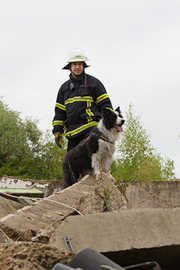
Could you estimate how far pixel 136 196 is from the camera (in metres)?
6.87

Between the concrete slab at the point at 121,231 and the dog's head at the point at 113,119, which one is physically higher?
the dog's head at the point at 113,119

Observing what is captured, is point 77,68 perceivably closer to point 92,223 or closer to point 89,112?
point 89,112

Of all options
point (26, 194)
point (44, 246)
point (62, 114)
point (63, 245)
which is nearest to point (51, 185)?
point (26, 194)

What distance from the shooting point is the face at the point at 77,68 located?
7647 mm

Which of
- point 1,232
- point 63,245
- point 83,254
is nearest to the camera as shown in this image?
point 83,254

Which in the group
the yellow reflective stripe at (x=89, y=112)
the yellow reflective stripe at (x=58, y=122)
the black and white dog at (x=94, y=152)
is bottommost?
the black and white dog at (x=94, y=152)

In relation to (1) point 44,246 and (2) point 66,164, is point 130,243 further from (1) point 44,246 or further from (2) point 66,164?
(2) point 66,164

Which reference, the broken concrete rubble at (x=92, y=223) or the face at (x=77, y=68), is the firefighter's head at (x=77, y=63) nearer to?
the face at (x=77, y=68)

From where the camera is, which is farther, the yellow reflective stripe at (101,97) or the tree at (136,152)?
the tree at (136,152)

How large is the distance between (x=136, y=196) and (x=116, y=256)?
118 inches

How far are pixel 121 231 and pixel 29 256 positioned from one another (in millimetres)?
1193

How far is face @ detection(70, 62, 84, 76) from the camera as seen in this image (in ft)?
25.1

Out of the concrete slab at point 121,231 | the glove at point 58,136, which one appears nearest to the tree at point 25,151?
the glove at point 58,136

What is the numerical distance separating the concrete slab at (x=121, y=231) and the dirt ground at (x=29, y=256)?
2.05 feet
